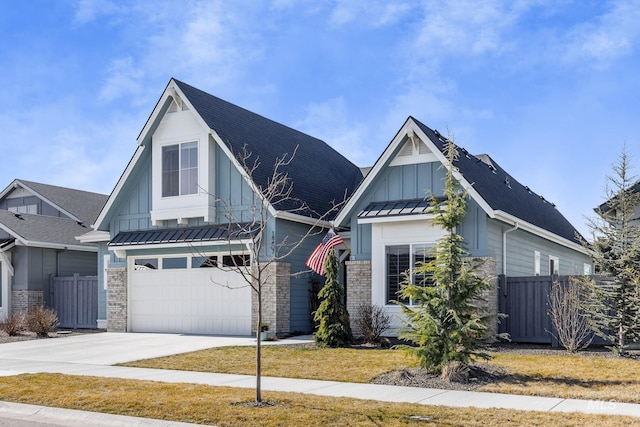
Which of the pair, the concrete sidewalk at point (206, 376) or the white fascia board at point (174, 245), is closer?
the concrete sidewalk at point (206, 376)

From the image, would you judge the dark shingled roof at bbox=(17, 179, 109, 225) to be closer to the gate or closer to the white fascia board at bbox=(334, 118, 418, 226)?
the white fascia board at bbox=(334, 118, 418, 226)

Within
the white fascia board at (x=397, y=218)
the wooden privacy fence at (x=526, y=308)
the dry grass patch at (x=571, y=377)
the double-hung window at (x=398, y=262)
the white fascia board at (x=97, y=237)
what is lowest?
the dry grass patch at (x=571, y=377)

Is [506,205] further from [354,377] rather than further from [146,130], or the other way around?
[146,130]

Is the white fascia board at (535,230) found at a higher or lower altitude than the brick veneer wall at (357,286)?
higher

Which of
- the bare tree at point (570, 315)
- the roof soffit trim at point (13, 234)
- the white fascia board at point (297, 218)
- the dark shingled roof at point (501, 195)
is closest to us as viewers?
the bare tree at point (570, 315)

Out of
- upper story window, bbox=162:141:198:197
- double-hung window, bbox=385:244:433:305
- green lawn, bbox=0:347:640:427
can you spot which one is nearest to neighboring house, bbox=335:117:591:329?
double-hung window, bbox=385:244:433:305

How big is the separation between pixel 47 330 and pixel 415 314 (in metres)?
15.6

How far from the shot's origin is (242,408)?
9.93 meters

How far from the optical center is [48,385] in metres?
12.4

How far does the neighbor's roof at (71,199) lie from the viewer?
34.2m

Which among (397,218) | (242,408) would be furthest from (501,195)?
(242,408)

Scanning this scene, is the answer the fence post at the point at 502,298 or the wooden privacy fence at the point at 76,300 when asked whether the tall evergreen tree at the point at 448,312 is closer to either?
the fence post at the point at 502,298

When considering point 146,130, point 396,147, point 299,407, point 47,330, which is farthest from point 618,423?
point 47,330

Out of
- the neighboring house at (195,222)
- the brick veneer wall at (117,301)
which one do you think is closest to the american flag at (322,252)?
the neighboring house at (195,222)
